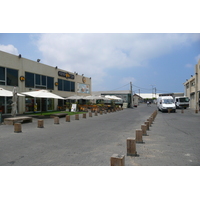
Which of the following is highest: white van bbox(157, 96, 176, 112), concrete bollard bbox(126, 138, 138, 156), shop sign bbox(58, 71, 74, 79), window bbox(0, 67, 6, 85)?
shop sign bbox(58, 71, 74, 79)

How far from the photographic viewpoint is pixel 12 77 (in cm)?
1803

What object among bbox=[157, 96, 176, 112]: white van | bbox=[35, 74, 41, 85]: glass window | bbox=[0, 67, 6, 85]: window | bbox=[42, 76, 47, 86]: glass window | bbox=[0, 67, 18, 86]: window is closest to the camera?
bbox=[0, 67, 6, 85]: window

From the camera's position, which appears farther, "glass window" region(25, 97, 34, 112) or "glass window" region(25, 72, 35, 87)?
"glass window" region(25, 97, 34, 112)

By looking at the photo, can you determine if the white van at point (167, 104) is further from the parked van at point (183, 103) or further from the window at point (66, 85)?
the window at point (66, 85)

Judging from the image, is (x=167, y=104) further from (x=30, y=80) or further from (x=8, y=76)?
(x=8, y=76)

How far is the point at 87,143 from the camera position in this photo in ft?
22.0

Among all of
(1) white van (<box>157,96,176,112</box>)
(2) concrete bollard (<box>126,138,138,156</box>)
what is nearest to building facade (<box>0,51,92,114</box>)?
(1) white van (<box>157,96,176,112</box>)

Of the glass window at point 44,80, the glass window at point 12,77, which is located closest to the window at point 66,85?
the glass window at point 44,80

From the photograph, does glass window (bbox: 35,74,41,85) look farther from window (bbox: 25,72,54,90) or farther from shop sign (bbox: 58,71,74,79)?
shop sign (bbox: 58,71,74,79)

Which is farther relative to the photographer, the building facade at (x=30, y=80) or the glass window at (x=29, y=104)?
the glass window at (x=29, y=104)

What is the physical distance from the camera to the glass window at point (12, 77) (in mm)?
17619

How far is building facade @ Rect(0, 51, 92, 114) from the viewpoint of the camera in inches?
681

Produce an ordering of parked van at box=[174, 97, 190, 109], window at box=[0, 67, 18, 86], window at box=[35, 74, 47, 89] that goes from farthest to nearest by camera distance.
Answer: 1. parked van at box=[174, 97, 190, 109]
2. window at box=[35, 74, 47, 89]
3. window at box=[0, 67, 18, 86]

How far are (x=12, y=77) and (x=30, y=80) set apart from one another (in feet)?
8.07
